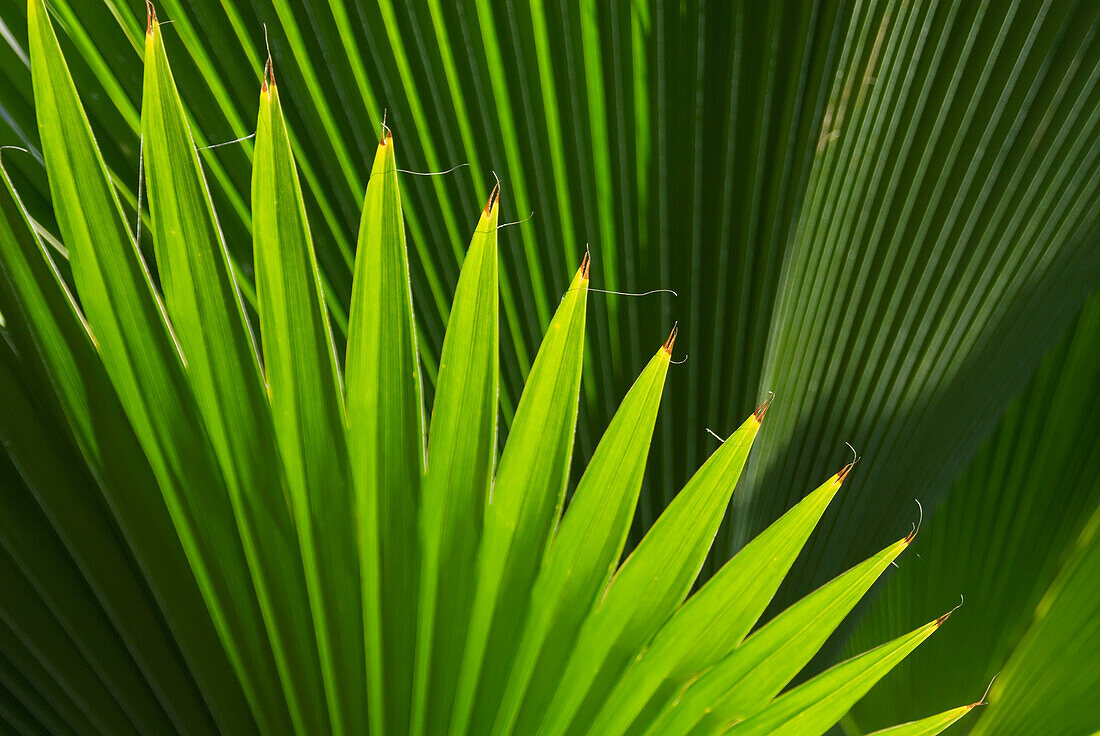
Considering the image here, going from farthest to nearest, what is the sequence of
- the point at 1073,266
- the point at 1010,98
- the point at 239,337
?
the point at 1073,266, the point at 1010,98, the point at 239,337

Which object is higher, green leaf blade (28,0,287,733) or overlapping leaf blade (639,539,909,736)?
green leaf blade (28,0,287,733)

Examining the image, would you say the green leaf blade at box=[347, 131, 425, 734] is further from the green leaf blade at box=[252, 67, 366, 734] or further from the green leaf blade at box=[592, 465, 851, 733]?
the green leaf blade at box=[592, 465, 851, 733]

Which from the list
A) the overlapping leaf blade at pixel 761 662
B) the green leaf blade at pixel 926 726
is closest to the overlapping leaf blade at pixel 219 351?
the overlapping leaf blade at pixel 761 662

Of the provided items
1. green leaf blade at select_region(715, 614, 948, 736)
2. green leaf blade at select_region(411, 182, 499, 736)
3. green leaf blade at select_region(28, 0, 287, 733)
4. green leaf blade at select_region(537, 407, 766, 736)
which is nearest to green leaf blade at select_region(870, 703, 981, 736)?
green leaf blade at select_region(715, 614, 948, 736)

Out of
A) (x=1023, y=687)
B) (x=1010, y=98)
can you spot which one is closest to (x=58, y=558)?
(x=1010, y=98)

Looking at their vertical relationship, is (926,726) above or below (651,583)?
below

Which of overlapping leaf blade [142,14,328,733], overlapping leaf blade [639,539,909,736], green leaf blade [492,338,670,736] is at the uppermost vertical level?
overlapping leaf blade [142,14,328,733]

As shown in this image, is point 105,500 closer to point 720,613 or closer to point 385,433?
point 385,433

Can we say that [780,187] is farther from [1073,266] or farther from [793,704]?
[793,704]

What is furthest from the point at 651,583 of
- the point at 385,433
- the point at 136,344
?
the point at 136,344

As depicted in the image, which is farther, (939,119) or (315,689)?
(939,119)

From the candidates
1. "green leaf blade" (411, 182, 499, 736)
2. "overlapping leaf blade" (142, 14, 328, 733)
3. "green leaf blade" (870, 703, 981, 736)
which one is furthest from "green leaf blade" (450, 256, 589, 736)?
"green leaf blade" (870, 703, 981, 736)
